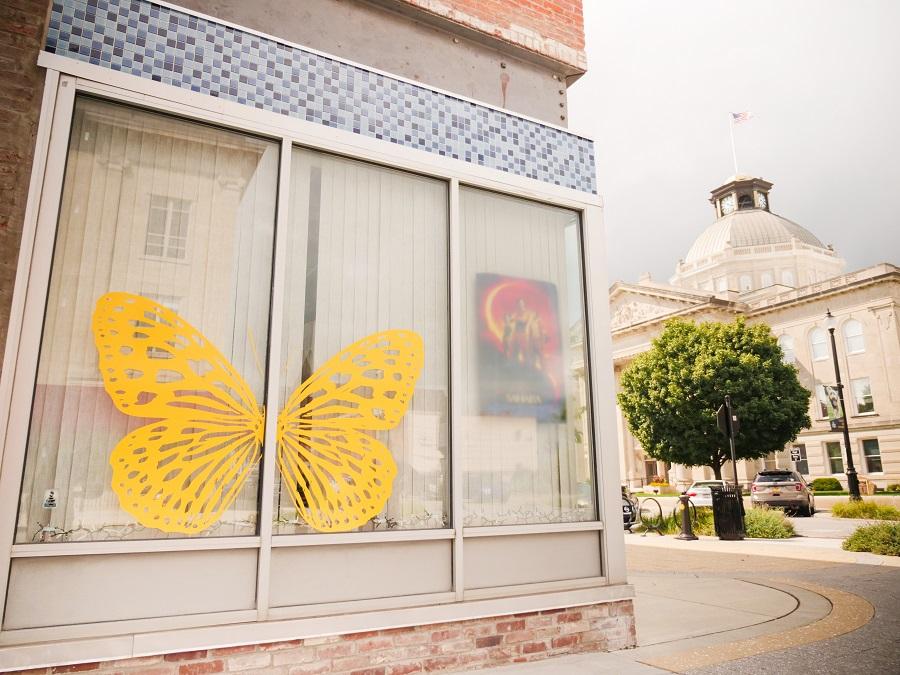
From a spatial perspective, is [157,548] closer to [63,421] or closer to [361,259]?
[63,421]

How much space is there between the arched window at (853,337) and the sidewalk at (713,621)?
1596 inches

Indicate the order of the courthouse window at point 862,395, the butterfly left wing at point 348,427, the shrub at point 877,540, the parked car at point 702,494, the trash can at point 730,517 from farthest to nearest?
the courthouse window at point 862,395 < the parked car at point 702,494 < the trash can at point 730,517 < the shrub at point 877,540 < the butterfly left wing at point 348,427

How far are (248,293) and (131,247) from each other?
817mm

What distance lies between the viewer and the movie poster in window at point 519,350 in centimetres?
534

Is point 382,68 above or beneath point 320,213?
above

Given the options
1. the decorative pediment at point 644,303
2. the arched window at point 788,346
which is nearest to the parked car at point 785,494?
the arched window at point 788,346

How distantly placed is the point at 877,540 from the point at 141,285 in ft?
41.8

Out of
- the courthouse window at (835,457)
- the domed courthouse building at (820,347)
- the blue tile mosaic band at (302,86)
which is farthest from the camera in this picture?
the courthouse window at (835,457)

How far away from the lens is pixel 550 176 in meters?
6.01

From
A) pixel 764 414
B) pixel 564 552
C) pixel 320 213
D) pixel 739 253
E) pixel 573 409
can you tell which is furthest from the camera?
pixel 739 253

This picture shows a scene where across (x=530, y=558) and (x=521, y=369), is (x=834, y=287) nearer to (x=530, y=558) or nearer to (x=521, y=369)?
(x=521, y=369)

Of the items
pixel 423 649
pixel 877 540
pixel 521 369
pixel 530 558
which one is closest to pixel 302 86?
pixel 521 369

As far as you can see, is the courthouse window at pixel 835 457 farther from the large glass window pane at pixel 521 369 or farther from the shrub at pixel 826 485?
the large glass window pane at pixel 521 369

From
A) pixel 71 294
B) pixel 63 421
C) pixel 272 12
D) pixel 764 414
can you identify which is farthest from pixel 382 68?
pixel 764 414
